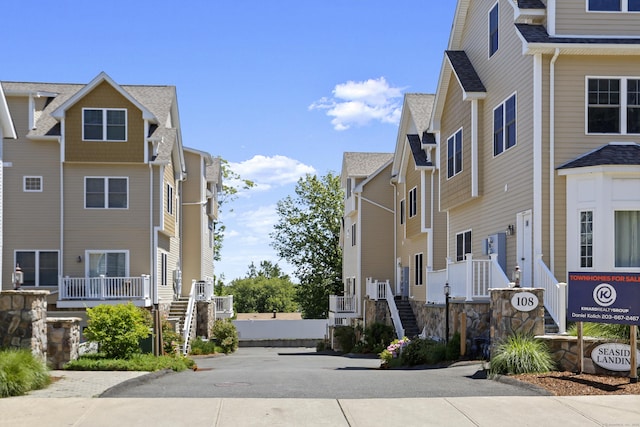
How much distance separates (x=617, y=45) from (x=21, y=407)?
1597 cm

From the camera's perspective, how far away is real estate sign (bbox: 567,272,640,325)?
1435 cm

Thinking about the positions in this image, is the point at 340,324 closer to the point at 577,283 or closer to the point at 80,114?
the point at 80,114

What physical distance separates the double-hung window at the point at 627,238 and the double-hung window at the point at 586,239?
1.95ft

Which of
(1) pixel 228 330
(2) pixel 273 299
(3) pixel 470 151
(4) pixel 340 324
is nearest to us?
(3) pixel 470 151

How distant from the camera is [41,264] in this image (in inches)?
1292

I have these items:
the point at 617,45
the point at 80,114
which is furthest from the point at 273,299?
the point at 617,45

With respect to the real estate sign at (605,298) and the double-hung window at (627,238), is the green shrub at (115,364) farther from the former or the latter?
the double-hung window at (627,238)

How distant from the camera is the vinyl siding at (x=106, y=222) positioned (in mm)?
32750

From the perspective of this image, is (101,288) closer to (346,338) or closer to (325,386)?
(346,338)

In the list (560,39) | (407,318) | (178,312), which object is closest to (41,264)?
(178,312)

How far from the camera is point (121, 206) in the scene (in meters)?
33.1

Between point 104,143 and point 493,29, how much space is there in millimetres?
16494

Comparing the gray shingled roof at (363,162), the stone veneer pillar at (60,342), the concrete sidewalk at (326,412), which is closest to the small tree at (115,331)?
the stone veneer pillar at (60,342)

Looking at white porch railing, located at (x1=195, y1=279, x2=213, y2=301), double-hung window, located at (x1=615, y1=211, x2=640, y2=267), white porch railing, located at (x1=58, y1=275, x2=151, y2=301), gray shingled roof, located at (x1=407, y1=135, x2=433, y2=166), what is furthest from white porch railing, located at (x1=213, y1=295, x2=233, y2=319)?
double-hung window, located at (x1=615, y1=211, x2=640, y2=267)
